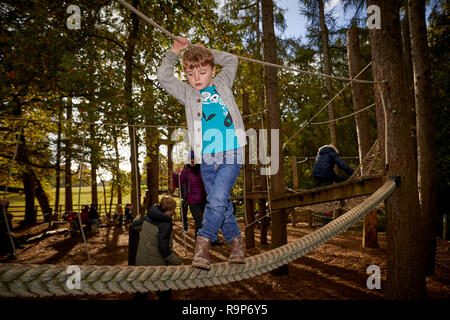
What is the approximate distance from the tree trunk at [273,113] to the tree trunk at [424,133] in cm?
263

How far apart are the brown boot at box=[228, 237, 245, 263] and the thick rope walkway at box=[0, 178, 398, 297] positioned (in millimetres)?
35

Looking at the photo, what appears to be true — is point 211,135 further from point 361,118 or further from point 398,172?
point 361,118

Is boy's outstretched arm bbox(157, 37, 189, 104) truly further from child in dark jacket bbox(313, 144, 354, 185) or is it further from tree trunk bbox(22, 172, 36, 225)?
tree trunk bbox(22, 172, 36, 225)

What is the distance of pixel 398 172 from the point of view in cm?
247

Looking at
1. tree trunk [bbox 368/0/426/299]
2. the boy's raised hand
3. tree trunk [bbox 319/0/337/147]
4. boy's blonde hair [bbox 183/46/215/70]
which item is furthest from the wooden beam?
tree trunk [bbox 319/0/337/147]

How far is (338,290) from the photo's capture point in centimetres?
410

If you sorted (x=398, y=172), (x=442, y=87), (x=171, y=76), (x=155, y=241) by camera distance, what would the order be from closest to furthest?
(x=171, y=76) < (x=398, y=172) < (x=155, y=241) < (x=442, y=87)

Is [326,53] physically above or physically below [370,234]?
above

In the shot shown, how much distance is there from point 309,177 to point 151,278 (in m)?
13.7

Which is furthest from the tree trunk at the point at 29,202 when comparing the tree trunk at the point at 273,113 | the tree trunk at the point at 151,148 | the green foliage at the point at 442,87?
the green foliage at the point at 442,87

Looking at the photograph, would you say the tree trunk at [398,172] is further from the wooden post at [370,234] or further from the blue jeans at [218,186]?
the wooden post at [370,234]

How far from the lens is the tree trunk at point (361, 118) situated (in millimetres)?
6277

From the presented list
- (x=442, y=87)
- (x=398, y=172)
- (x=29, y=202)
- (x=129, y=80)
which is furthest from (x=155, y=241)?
(x=29, y=202)

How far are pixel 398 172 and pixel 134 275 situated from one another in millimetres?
2747
